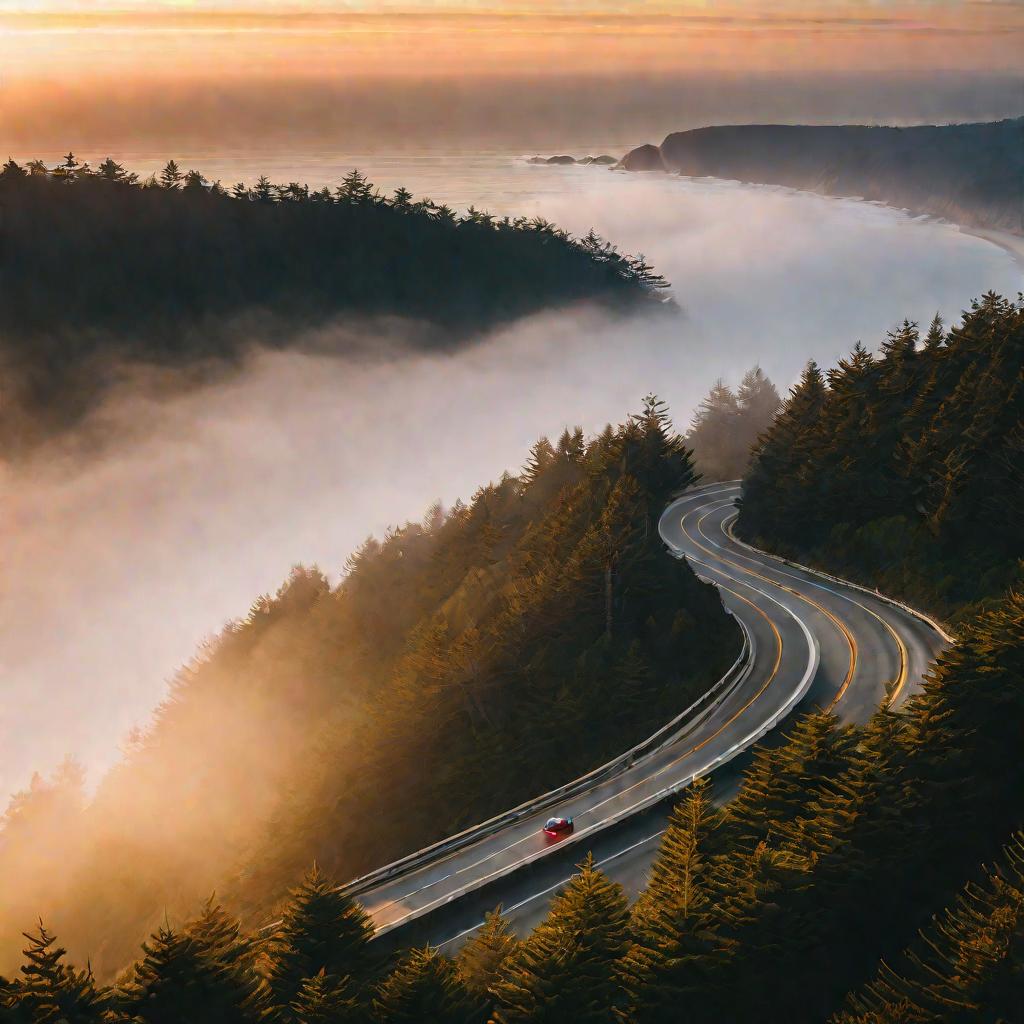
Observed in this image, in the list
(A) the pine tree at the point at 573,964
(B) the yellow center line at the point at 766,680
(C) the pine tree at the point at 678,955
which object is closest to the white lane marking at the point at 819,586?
(B) the yellow center line at the point at 766,680

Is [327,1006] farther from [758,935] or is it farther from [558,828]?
[558,828]

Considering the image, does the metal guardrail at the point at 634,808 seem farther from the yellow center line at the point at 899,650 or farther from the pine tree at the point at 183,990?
the pine tree at the point at 183,990

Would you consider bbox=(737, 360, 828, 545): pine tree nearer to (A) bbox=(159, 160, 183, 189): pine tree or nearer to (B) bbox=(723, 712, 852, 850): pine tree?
(B) bbox=(723, 712, 852, 850): pine tree

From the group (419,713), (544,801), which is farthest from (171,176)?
(544,801)

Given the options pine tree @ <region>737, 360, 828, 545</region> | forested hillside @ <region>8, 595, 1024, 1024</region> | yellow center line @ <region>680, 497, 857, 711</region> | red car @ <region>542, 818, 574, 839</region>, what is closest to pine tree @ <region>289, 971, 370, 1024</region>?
forested hillside @ <region>8, 595, 1024, 1024</region>

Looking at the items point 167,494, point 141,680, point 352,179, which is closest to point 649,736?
point 141,680
